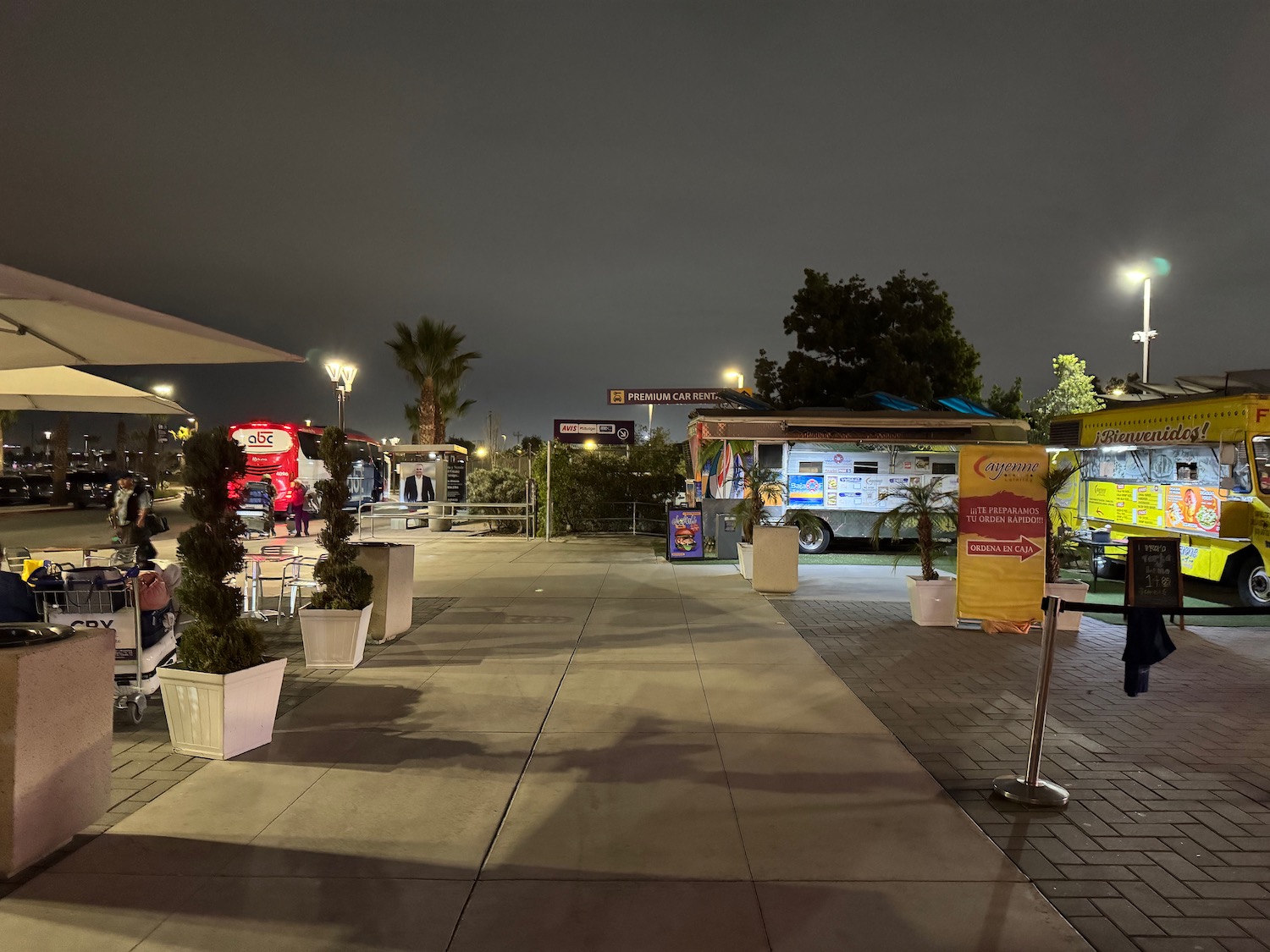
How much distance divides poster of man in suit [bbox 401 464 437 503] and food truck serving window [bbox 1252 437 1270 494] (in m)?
19.7

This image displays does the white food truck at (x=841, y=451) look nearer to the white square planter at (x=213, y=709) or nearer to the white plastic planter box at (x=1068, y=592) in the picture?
the white plastic planter box at (x=1068, y=592)

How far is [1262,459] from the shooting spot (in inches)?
396

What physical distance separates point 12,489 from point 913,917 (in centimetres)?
4129

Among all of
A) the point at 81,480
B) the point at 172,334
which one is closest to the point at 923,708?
the point at 172,334

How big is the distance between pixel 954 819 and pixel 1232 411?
931 cm

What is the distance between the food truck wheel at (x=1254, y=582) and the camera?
400 inches

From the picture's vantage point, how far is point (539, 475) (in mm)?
19500

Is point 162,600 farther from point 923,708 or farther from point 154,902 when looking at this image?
point 923,708

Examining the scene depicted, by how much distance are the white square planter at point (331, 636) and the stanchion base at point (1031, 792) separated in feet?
17.4

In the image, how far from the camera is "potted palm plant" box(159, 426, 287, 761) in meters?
4.88

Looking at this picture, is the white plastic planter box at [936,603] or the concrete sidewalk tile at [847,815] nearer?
the concrete sidewalk tile at [847,815]

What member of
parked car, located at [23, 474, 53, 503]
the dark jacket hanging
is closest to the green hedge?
the dark jacket hanging

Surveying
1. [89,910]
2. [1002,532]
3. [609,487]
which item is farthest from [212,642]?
[609,487]

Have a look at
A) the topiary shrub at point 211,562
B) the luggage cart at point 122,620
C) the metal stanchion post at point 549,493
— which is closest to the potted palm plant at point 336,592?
the luggage cart at point 122,620
